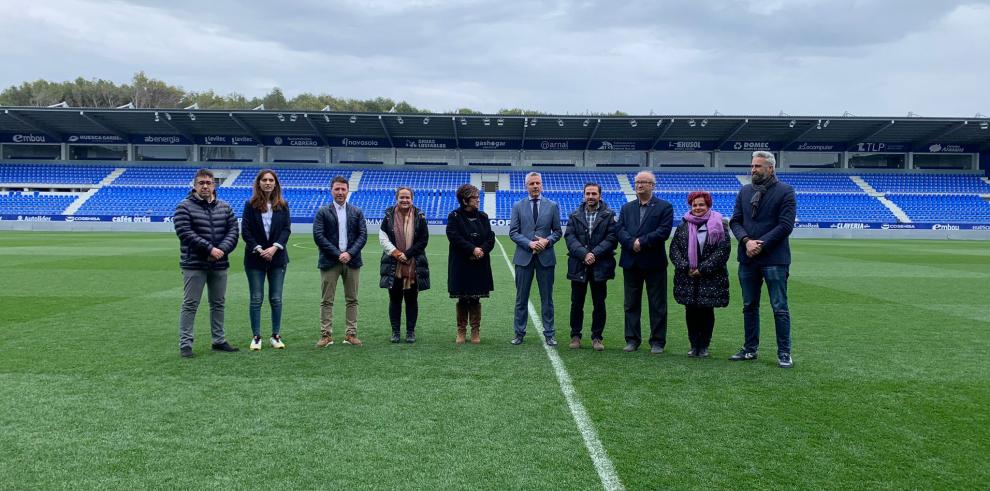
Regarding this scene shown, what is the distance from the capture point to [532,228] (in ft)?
24.6

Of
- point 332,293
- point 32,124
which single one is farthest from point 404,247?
point 32,124

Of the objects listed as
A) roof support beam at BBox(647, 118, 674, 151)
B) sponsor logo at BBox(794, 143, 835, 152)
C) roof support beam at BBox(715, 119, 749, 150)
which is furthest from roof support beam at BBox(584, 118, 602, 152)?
sponsor logo at BBox(794, 143, 835, 152)

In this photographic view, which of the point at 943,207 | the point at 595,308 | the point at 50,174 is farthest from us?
the point at 50,174

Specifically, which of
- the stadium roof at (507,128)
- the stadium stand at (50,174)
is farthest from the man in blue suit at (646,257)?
the stadium stand at (50,174)

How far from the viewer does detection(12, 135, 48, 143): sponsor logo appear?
1891 inches

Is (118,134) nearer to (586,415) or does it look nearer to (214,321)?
(214,321)

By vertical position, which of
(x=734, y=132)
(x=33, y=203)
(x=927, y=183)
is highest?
(x=734, y=132)

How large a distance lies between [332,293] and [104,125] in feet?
154

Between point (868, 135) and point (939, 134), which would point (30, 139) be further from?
point (939, 134)

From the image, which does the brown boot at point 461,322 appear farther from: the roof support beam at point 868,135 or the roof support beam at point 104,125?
the roof support beam at point 104,125

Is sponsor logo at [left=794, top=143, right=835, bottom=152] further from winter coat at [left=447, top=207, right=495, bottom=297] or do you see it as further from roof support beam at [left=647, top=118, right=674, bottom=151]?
winter coat at [left=447, top=207, right=495, bottom=297]

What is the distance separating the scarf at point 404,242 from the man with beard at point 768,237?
339 centimetres

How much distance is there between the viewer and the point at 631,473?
3770mm

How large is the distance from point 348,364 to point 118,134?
49.2 meters
